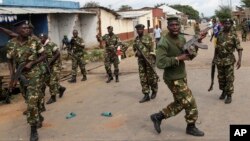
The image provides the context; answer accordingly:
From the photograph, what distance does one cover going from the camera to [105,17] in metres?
27.9

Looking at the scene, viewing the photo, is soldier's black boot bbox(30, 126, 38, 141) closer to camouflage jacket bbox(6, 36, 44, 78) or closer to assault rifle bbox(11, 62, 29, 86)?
assault rifle bbox(11, 62, 29, 86)

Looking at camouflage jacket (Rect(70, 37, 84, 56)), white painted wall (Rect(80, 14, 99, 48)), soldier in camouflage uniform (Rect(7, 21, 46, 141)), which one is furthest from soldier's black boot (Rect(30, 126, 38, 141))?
white painted wall (Rect(80, 14, 99, 48))

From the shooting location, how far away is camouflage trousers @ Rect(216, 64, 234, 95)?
7.40m

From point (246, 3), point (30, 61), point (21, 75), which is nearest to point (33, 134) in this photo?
point (21, 75)

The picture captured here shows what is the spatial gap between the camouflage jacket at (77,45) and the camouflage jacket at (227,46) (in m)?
4.96

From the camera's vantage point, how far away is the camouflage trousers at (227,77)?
740cm

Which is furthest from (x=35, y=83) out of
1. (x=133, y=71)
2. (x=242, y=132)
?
(x=133, y=71)

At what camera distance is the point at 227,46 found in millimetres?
7363

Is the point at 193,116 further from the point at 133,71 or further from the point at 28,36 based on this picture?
the point at 133,71

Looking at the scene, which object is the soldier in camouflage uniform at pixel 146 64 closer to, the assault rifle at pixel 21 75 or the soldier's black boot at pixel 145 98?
the soldier's black boot at pixel 145 98

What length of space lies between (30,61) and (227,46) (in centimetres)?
371

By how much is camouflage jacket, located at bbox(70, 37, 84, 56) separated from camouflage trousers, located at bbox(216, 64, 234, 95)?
4.99m

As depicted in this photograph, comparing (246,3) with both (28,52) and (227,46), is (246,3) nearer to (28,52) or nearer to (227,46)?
(227,46)

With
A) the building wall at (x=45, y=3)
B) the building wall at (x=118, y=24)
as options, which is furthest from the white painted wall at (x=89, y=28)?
the building wall at (x=45, y=3)
